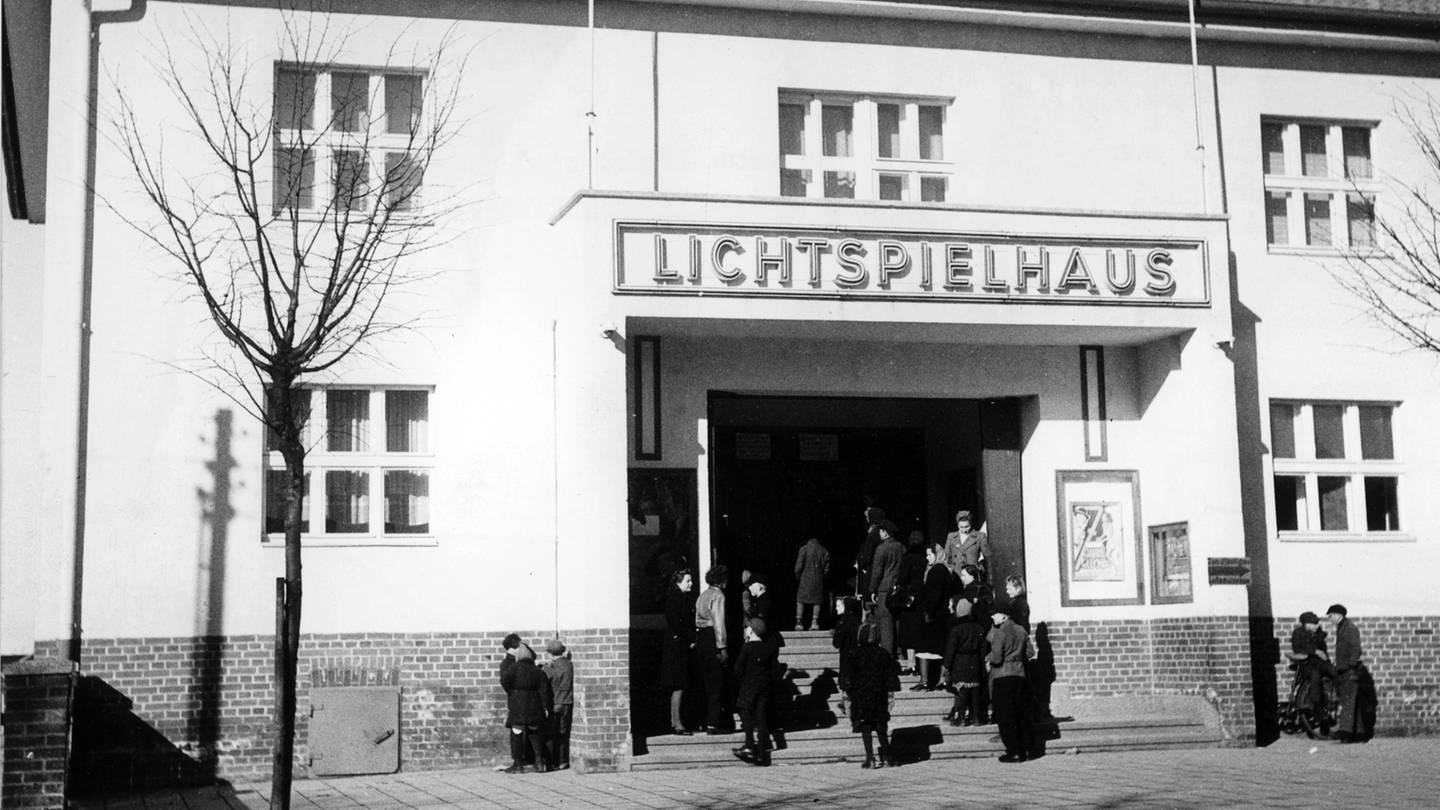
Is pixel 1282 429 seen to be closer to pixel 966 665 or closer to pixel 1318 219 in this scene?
pixel 1318 219

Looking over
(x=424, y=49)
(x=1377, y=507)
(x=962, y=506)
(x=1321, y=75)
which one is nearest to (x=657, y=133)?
(x=424, y=49)

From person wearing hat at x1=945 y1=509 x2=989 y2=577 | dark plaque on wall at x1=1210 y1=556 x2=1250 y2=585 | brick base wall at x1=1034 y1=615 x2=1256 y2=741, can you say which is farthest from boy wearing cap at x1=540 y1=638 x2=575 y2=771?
dark plaque on wall at x1=1210 y1=556 x2=1250 y2=585

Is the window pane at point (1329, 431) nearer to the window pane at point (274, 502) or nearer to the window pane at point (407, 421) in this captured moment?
the window pane at point (407, 421)

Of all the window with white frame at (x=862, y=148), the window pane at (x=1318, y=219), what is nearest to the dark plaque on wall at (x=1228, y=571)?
the window pane at (x=1318, y=219)

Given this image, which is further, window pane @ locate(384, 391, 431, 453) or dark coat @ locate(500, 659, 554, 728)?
window pane @ locate(384, 391, 431, 453)

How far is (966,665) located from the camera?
1894 centimetres

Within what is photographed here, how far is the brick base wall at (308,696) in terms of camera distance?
17.3 m

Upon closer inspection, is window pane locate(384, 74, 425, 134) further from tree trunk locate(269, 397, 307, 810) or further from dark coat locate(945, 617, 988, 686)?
dark coat locate(945, 617, 988, 686)

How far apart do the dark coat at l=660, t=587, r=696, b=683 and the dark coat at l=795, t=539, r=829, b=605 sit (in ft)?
8.98

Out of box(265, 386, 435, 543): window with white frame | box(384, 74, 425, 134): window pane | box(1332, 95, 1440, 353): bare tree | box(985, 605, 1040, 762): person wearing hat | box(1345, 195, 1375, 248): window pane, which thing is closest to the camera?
box(985, 605, 1040, 762): person wearing hat

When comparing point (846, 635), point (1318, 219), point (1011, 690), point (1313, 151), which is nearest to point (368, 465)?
point (846, 635)

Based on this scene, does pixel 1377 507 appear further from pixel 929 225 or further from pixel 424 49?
pixel 424 49

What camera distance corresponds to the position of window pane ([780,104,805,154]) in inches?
803

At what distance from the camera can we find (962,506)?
22.9m
